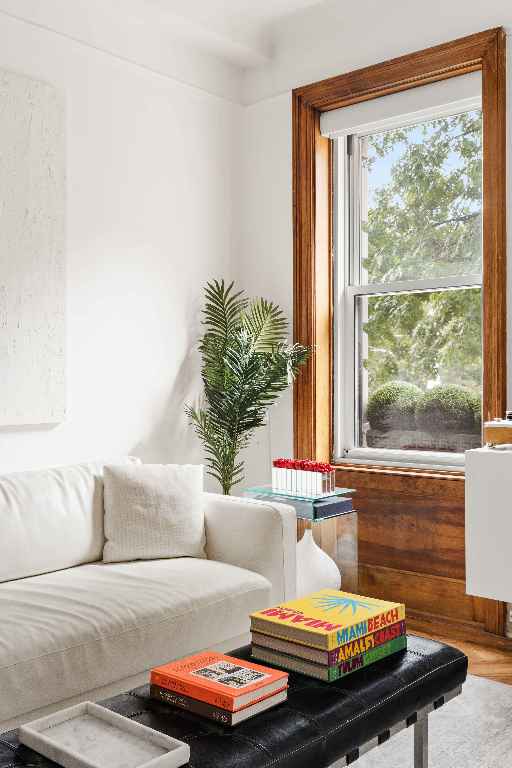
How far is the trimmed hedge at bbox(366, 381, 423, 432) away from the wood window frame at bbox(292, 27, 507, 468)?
23 centimetres

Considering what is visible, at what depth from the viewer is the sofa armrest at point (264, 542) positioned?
8.86ft

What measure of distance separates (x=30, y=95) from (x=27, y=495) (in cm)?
159

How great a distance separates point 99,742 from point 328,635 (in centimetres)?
51

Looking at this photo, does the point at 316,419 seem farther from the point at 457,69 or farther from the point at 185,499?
the point at 457,69

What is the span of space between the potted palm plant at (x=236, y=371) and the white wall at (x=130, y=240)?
13 centimetres

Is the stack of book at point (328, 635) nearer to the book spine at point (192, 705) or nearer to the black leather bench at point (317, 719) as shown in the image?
the black leather bench at point (317, 719)

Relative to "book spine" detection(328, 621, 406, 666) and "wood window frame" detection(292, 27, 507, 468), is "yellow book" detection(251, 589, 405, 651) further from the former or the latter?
"wood window frame" detection(292, 27, 507, 468)

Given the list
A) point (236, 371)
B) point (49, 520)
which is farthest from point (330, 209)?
point (49, 520)

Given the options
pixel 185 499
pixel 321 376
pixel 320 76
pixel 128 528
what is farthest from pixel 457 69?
pixel 128 528

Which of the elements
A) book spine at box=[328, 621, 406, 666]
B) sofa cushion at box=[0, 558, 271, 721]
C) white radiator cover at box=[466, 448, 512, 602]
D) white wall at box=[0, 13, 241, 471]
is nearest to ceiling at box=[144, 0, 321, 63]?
white wall at box=[0, 13, 241, 471]

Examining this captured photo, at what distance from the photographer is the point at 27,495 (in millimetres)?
2674

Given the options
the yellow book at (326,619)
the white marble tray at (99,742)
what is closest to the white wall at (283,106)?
the yellow book at (326,619)

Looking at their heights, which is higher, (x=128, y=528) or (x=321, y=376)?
(x=321, y=376)

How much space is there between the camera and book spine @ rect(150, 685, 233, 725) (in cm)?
139
